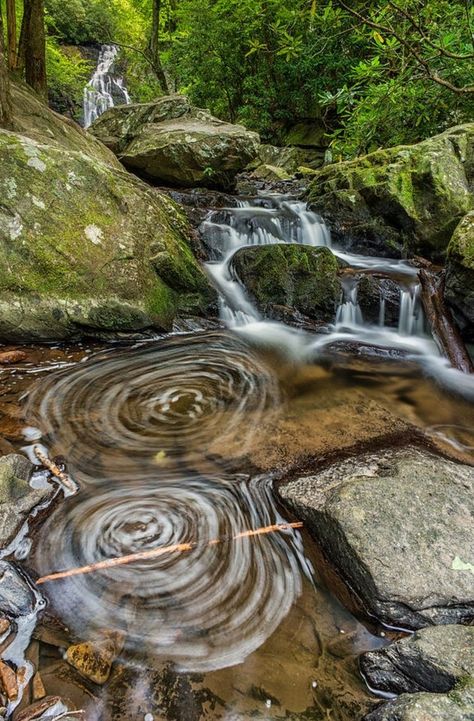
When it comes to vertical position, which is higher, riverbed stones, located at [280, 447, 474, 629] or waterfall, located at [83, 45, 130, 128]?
waterfall, located at [83, 45, 130, 128]

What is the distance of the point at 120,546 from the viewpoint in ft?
7.04

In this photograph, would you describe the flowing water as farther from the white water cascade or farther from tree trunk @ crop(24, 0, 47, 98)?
tree trunk @ crop(24, 0, 47, 98)

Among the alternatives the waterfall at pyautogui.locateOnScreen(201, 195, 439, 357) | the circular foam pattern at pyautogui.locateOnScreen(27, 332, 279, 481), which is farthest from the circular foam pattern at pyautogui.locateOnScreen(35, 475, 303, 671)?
the waterfall at pyautogui.locateOnScreen(201, 195, 439, 357)

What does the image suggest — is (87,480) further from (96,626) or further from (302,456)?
(302,456)

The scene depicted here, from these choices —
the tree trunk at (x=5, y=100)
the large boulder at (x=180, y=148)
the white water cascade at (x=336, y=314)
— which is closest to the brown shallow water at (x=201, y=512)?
the white water cascade at (x=336, y=314)

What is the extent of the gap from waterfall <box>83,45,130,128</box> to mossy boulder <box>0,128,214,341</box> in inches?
527

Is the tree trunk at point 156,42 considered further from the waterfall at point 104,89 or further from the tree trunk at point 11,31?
the tree trunk at point 11,31

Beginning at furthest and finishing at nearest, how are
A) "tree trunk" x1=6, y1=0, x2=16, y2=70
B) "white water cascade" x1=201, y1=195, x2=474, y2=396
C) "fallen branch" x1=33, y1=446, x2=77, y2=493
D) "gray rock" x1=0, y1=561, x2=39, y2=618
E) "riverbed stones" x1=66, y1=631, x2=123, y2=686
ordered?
"tree trunk" x1=6, y1=0, x2=16, y2=70, "white water cascade" x1=201, y1=195, x2=474, y2=396, "fallen branch" x1=33, y1=446, x2=77, y2=493, "gray rock" x1=0, y1=561, x2=39, y2=618, "riverbed stones" x1=66, y1=631, x2=123, y2=686

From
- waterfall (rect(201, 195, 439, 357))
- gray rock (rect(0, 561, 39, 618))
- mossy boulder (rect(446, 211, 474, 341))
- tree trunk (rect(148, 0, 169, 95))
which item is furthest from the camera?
tree trunk (rect(148, 0, 169, 95))

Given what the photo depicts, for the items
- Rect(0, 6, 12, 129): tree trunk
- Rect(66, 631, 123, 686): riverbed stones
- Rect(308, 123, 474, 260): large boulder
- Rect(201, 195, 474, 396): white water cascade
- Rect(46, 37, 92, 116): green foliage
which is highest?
Rect(46, 37, 92, 116): green foliage

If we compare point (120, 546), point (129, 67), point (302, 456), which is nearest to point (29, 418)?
point (120, 546)

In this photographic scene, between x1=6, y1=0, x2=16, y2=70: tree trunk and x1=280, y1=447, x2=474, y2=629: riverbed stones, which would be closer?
x1=280, y1=447, x2=474, y2=629: riverbed stones

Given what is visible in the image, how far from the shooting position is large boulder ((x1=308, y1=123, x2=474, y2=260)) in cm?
720

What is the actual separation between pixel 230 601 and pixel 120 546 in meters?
0.63
